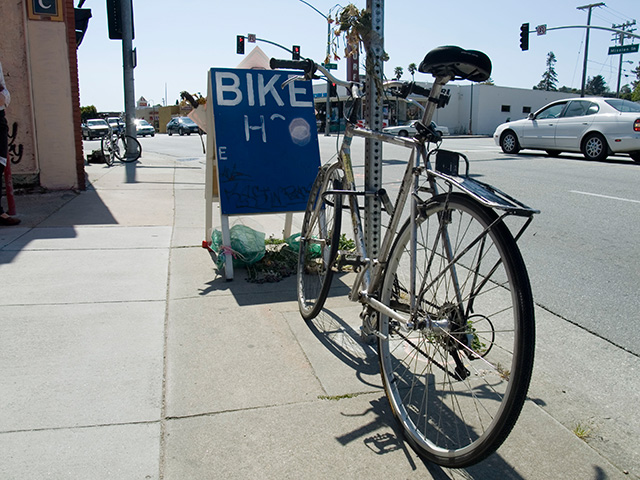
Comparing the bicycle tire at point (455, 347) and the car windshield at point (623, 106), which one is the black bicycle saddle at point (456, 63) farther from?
the car windshield at point (623, 106)

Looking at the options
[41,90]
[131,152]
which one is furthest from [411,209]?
[131,152]

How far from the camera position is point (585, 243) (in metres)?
6.17

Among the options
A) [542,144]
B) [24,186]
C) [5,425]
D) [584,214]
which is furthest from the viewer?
[542,144]

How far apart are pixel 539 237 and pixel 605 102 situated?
33.9ft

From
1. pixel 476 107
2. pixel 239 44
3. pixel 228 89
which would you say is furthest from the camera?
pixel 476 107

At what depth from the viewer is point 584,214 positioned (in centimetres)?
762

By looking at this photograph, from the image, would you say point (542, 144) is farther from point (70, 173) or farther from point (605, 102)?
point (70, 173)

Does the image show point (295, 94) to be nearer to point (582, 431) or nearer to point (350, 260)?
point (350, 260)

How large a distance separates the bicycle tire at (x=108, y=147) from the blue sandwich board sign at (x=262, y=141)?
10.8 meters

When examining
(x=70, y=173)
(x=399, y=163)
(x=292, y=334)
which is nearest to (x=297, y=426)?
(x=292, y=334)

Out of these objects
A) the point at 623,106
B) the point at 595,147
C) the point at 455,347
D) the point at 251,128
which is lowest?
the point at 455,347

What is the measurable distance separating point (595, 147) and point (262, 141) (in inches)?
478

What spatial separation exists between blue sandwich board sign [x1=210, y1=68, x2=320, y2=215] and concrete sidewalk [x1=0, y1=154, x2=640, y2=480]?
0.79 meters

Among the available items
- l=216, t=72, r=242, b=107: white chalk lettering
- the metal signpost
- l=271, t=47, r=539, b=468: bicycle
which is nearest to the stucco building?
the metal signpost
